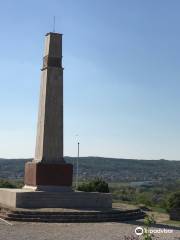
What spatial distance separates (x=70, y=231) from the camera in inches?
728

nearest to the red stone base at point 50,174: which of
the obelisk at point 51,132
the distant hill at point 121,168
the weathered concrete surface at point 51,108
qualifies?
the obelisk at point 51,132

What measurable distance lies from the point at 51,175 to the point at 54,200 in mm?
2085

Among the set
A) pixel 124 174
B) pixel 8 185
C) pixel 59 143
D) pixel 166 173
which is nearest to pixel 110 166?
pixel 124 174

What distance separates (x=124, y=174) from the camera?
171 meters

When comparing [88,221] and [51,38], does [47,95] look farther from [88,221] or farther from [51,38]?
[88,221]

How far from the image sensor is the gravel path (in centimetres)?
1698

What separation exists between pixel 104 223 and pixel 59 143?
21.7 feet

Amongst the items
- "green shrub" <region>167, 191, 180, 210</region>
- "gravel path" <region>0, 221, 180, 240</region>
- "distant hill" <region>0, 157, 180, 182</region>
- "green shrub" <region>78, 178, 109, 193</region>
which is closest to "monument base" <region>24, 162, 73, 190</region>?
"gravel path" <region>0, 221, 180, 240</region>

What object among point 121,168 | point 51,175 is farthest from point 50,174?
point 121,168

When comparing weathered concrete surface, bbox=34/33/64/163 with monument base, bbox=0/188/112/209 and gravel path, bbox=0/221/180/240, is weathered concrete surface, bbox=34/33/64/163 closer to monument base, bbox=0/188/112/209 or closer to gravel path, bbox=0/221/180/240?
monument base, bbox=0/188/112/209

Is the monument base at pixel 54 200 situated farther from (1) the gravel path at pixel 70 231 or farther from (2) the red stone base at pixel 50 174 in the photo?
(1) the gravel path at pixel 70 231

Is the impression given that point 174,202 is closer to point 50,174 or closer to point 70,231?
point 50,174

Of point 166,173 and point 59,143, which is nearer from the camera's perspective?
point 59,143

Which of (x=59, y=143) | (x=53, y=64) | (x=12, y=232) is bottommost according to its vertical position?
(x=12, y=232)
